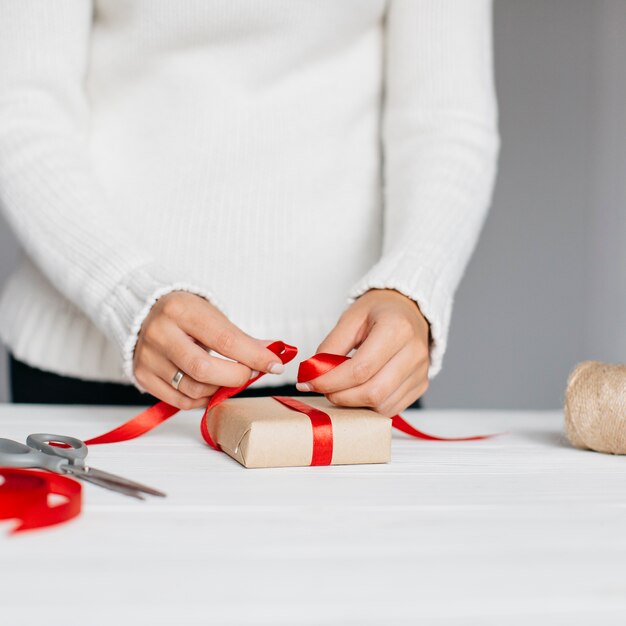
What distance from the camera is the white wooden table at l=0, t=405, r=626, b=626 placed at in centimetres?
38

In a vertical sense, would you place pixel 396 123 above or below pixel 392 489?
above

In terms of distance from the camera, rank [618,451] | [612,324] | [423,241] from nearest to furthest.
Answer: [618,451] → [423,241] → [612,324]

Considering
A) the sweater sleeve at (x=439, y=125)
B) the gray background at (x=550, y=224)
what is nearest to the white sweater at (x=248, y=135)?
the sweater sleeve at (x=439, y=125)

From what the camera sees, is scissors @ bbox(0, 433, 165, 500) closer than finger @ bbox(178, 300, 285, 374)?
Yes

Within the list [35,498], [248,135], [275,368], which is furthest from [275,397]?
[248,135]

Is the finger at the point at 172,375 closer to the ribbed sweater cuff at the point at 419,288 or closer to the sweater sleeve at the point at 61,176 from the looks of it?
the sweater sleeve at the point at 61,176

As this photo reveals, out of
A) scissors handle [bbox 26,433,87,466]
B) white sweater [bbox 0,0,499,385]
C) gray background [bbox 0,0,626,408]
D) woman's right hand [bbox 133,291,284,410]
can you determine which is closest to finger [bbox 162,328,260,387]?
woman's right hand [bbox 133,291,284,410]

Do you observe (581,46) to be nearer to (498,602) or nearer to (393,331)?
(393,331)

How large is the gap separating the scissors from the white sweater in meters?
0.43

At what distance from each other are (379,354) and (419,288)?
12 cm

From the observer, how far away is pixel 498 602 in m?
0.39

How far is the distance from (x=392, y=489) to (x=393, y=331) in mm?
190

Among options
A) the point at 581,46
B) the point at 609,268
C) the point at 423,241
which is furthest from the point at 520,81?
the point at 423,241

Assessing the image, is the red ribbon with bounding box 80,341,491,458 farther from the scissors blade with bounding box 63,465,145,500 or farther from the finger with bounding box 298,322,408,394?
the scissors blade with bounding box 63,465,145,500
